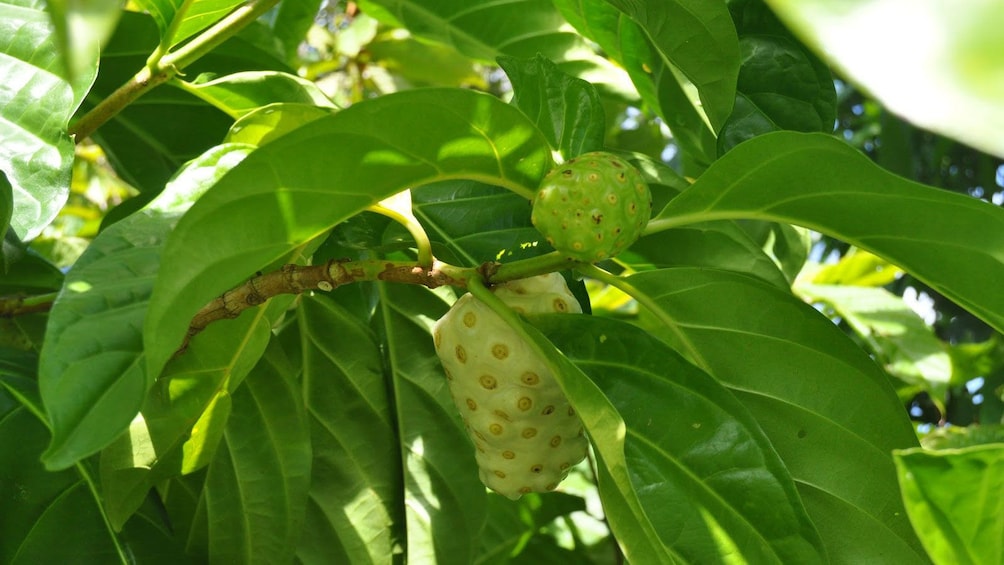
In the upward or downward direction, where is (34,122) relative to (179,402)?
upward

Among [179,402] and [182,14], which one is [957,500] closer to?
[179,402]

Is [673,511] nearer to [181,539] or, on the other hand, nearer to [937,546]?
[937,546]

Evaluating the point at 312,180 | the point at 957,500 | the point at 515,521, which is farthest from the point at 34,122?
the point at 515,521

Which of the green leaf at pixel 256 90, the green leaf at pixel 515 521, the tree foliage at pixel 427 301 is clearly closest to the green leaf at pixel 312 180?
the tree foliage at pixel 427 301

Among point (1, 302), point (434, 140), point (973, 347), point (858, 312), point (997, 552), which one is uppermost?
point (434, 140)

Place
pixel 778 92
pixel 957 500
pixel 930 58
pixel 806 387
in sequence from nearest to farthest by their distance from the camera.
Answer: pixel 930 58, pixel 957 500, pixel 806 387, pixel 778 92

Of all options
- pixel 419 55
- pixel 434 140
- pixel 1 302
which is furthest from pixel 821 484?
pixel 419 55
